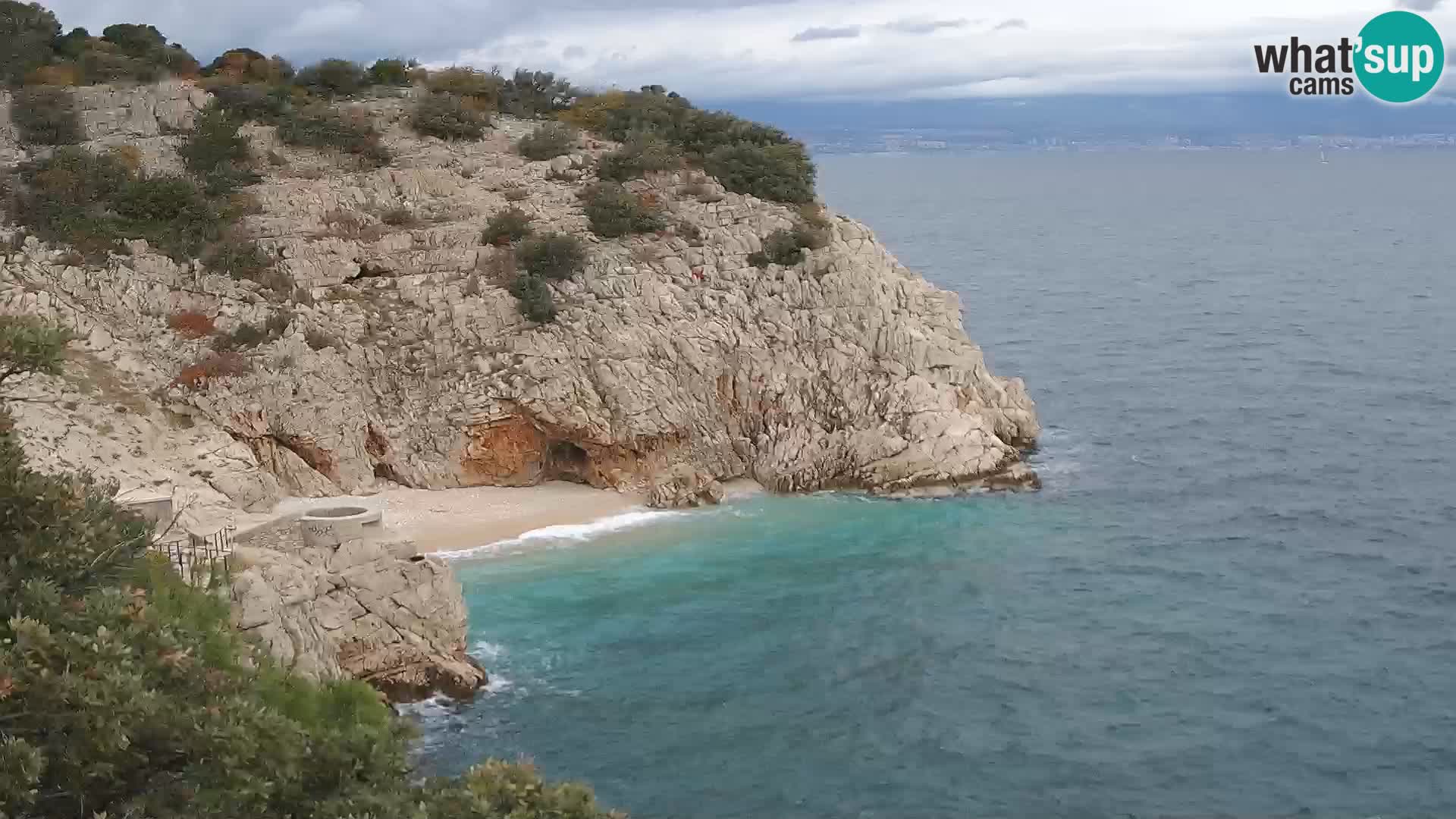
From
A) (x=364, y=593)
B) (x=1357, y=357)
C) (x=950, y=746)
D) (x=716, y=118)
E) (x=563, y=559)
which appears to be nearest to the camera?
(x=950, y=746)

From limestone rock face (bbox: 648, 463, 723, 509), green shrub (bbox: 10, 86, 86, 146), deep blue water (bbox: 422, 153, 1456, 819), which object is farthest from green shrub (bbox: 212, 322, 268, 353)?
limestone rock face (bbox: 648, 463, 723, 509)

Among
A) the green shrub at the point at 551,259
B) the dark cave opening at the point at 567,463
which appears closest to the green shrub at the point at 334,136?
the green shrub at the point at 551,259

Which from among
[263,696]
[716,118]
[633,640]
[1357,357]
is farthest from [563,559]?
[1357,357]

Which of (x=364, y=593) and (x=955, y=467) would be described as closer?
(x=364, y=593)

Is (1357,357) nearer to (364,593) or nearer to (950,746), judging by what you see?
(950,746)

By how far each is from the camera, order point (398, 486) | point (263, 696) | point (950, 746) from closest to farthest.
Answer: point (263, 696), point (950, 746), point (398, 486)

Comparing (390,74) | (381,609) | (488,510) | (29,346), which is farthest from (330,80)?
(29,346)
